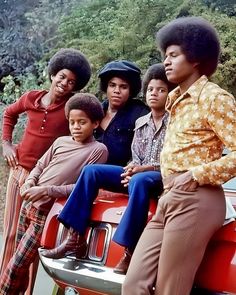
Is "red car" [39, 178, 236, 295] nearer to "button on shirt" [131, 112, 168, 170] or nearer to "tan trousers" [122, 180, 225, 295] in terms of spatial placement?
"tan trousers" [122, 180, 225, 295]

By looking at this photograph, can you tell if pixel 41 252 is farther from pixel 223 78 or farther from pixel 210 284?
pixel 223 78

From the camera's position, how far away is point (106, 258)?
374 centimetres

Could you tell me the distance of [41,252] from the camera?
13.2 feet

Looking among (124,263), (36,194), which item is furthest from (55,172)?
(124,263)

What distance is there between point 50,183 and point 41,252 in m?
0.57

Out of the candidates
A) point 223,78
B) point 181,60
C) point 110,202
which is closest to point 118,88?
point 110,202

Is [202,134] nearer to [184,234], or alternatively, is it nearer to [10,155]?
[184,234]

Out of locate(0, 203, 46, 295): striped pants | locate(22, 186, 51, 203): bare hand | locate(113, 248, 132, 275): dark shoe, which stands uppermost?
locate(22, 186, 51, 203): bare hand

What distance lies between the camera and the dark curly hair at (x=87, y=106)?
4.42 meters

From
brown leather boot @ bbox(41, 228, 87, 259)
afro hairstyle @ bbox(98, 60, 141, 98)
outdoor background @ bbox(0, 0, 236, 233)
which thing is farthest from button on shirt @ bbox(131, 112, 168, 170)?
outdoor background @ bbox(0, 0, 236, 233)

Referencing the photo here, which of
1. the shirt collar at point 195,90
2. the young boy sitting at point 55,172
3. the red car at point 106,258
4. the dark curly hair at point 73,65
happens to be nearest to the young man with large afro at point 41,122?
the dark curly hair at point 73,65

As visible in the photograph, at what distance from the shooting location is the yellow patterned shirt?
3018 mm

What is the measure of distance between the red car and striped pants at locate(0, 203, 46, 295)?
417mm

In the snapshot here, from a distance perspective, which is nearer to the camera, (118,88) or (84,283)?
(84,283)
